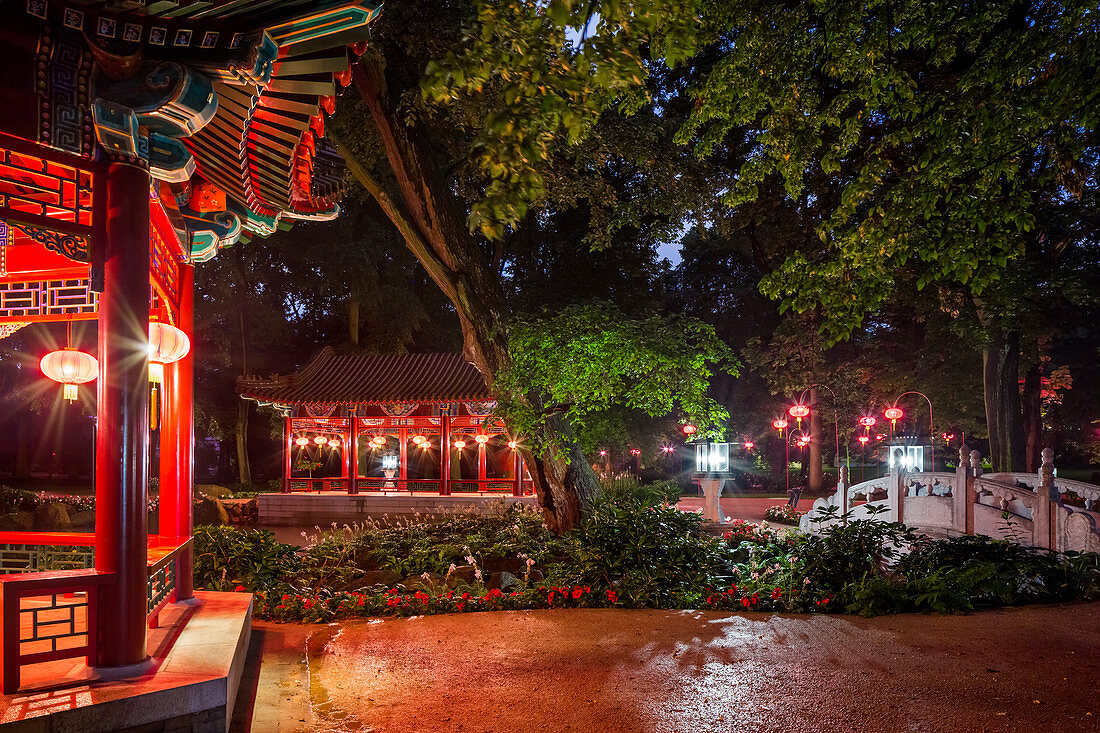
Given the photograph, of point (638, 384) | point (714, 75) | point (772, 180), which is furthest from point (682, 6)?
point (772, 180)

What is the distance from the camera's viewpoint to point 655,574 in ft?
26.7

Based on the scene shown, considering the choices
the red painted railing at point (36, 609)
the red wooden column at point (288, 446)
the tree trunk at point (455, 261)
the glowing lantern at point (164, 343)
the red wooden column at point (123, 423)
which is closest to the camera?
the red painted railing at point (36, 609)

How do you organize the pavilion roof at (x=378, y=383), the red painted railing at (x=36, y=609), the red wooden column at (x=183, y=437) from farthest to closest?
the pavilion roof at (x=378, y=383) < the red wooden column at (x=183, y=437) < the red painted railing at (x=36, y=609)

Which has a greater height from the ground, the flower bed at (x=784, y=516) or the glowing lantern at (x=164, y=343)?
the glowing lantern at (x=164, y=343)

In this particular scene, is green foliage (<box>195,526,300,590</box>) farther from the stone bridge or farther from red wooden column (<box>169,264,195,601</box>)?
the stone bridge

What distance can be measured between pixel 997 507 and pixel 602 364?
23.8ft

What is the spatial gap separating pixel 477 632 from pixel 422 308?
22407 mm

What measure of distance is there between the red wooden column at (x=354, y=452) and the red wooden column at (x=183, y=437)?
14906 mm

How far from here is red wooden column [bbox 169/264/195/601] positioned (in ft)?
19.5

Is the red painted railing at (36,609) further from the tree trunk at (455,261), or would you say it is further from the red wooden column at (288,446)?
the red wooden column at (288,446)


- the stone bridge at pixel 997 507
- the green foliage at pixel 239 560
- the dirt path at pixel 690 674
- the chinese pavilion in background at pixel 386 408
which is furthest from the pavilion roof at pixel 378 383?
the dirt path at pixel 690 674

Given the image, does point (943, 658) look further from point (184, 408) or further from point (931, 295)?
point (931, 295)

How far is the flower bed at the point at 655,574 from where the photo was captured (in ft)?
24.2

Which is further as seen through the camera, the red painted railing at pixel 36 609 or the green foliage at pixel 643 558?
the green foliage at pixel 643 558
